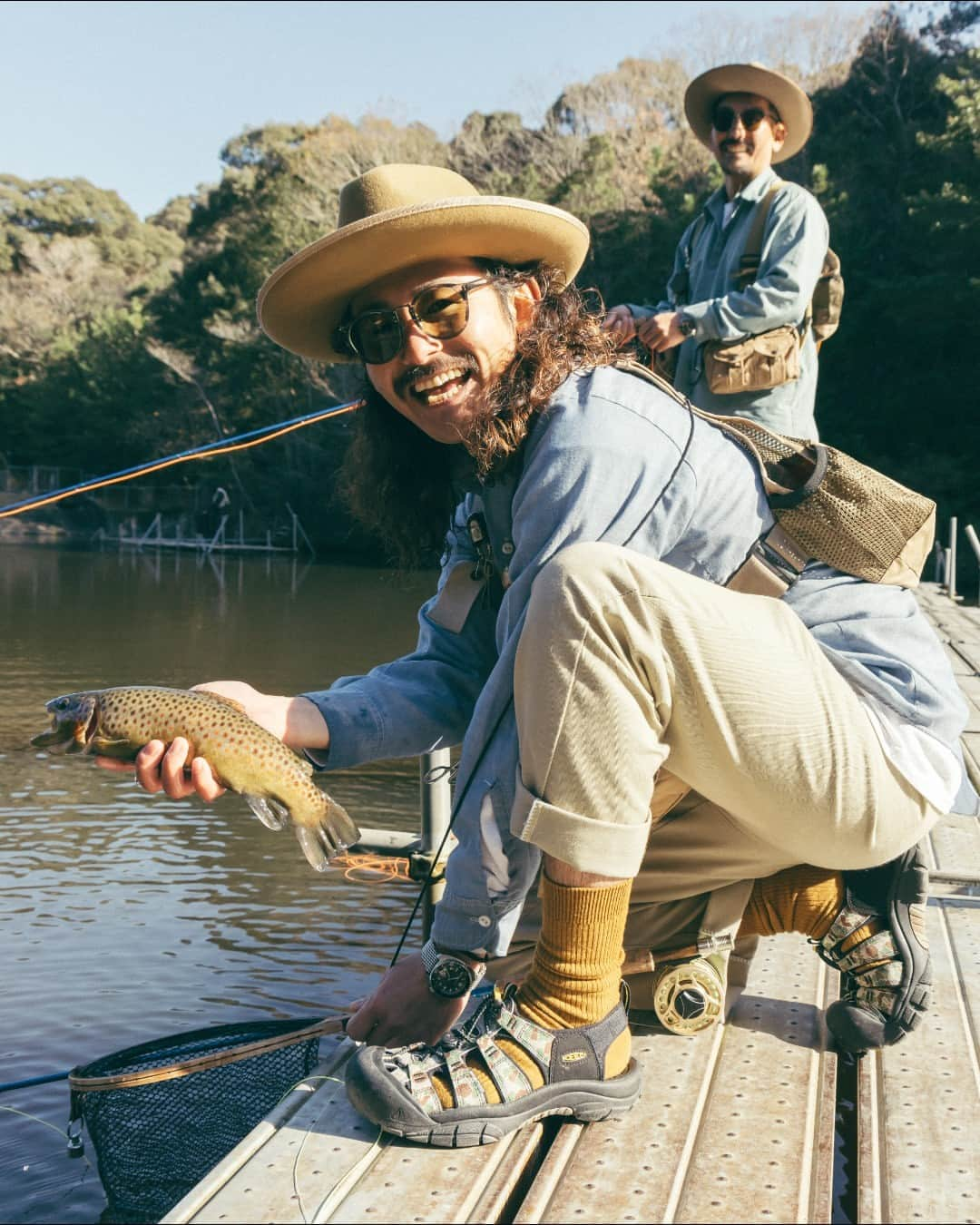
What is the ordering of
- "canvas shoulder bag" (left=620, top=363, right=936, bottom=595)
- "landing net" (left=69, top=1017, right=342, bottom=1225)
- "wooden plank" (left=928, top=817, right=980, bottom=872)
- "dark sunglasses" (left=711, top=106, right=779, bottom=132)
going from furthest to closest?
"dark sunglasses" (left=711, top=106, right=779, bottom=132) → "wooden plank" (left=928, top=817, right=980, bottom=872) → "landing net" (left=69, top=1017, right=342, bottom=1225) → "canvas shoulder bag" (left=620, top=363, right=936, bottom=595)

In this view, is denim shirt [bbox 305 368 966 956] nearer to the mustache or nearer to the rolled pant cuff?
the rolled pant cuff

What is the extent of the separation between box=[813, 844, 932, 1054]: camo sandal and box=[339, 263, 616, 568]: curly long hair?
3.33 feet


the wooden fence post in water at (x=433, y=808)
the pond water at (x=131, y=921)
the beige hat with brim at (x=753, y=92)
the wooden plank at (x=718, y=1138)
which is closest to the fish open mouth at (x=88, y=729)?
the wooden plank at (x=718, y=1138)

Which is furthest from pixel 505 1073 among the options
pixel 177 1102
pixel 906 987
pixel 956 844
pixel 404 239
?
pixel 956 844

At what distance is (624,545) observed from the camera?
222 centimetres

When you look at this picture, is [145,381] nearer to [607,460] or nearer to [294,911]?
[294,911]

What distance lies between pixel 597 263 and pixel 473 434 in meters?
31.3

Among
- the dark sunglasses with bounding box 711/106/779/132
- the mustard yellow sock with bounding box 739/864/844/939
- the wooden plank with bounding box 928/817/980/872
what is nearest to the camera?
the mustard yellow sock with bounding box 739/864/844/939

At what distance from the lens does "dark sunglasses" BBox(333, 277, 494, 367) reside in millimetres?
2508

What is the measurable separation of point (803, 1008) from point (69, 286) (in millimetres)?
57003

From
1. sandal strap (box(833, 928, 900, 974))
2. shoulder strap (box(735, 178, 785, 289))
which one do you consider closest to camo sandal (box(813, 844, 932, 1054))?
sandal strap (box(833, 928, 900, 974))

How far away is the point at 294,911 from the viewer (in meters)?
5.70

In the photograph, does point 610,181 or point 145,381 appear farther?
point 145,381

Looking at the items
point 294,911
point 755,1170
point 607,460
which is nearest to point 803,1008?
point 755,1170
